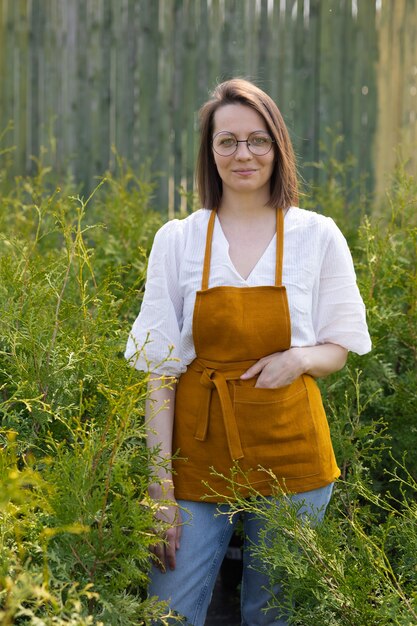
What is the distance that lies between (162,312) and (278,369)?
0.34m

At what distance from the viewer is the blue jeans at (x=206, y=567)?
2.24 m

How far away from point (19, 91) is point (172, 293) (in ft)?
13.7

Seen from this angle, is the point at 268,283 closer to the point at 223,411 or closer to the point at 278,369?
the point at 278,369

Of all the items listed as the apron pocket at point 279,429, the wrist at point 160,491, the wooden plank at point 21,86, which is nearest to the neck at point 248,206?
the apron pocket at point 279,429

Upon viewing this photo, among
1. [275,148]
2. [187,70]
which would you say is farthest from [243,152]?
[187,70]

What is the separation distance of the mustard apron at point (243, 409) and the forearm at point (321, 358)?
42 mm

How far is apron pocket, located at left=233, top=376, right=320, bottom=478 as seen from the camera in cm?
224

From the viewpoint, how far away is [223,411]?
7.32 ft

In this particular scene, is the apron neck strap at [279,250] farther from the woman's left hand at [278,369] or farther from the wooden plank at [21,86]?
the wooden plank at [21,86]

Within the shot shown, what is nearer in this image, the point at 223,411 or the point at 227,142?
the point at 223,411

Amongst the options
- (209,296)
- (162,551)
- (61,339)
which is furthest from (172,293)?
(162,551)

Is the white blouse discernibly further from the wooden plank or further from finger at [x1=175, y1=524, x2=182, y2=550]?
the wooden plank

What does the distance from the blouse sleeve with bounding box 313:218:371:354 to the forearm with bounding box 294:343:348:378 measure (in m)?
0.02

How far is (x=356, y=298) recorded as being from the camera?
2346 millimetres
